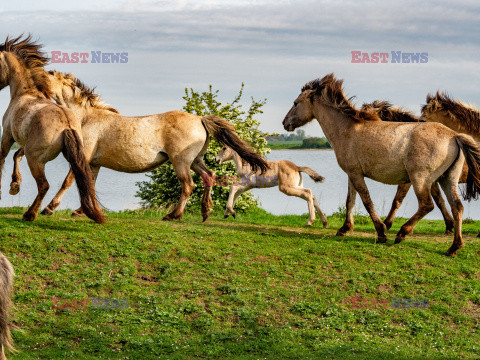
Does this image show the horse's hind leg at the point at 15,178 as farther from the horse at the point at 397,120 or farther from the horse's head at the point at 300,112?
the horse at the point at 397,120

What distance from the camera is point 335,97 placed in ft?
42.1

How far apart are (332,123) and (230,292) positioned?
4735mm

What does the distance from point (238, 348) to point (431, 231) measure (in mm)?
7967

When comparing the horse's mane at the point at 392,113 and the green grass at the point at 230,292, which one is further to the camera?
the horse's mane at the point at 392,113

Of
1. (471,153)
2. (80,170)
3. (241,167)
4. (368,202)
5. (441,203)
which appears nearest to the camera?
(471,153)

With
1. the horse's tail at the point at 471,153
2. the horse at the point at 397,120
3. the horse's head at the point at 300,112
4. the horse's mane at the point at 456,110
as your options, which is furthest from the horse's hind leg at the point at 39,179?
the horse's mane at the point at 456,110

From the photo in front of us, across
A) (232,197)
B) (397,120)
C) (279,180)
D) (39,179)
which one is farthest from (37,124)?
(397,120)

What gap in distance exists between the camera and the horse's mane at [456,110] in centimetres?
1379

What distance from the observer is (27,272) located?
966 centimetres

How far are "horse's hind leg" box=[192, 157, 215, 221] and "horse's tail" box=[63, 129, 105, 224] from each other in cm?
261

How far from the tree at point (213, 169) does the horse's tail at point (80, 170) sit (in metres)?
5.52

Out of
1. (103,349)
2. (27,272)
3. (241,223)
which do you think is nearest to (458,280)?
(241,223)

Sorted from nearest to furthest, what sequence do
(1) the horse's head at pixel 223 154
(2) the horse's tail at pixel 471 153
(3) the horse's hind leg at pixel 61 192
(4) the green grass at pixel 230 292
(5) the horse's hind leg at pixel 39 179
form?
(4) the green grass at pixel 230 292 < (2) the horse's tail at pixel 471 153 < (5) the horse's hind leg at pixel 39 179 < (3) the horse's hind leg at pixel 61 192 < (1) the horse's head at pixel 223 154

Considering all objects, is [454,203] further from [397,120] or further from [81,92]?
[81,92]
